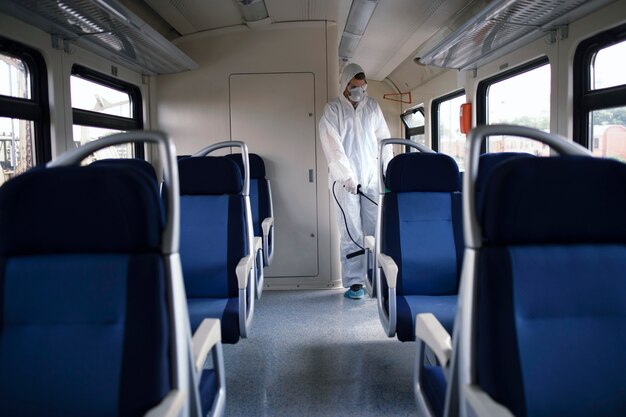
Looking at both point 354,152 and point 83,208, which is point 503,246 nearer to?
point 83,208

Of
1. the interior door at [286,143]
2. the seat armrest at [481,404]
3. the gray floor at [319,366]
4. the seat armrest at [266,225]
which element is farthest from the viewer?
the interior door at [286,143]

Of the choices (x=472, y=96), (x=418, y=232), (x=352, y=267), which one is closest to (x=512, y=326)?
(x=418, y=232)

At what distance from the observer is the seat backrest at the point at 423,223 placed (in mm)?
2510

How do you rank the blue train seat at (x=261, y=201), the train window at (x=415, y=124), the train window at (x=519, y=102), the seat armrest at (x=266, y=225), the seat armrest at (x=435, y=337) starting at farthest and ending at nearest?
the train window at (x=415, y=124)
the blue train seat at (x=261, y=201)
the seat armrest at (x=266, y=225)
the train window at (x=519, y=102)
the seat armrest at (x=435, y=337)

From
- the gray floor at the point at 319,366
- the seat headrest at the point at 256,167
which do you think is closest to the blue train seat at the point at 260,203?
the seat headrest at the point at 256,167

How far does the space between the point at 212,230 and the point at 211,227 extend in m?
0.02

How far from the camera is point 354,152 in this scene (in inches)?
162

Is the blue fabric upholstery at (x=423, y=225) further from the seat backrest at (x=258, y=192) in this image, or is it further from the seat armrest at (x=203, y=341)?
the seat backrest at (x=258, y=192)

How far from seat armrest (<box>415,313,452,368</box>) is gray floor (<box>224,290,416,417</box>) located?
957 mm

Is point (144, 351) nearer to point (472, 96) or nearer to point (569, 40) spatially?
point (569, 40)

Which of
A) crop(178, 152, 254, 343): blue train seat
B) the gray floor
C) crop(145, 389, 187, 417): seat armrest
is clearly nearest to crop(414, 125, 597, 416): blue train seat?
crop(145, 389, 187, 417): seat armrest

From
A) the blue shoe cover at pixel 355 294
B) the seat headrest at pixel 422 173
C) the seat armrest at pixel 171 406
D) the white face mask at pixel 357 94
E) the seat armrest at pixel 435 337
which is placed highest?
the white face mask at pixel 357 94

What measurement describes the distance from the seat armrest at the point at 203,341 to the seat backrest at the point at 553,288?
77 cm

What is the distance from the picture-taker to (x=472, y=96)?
428 cm
